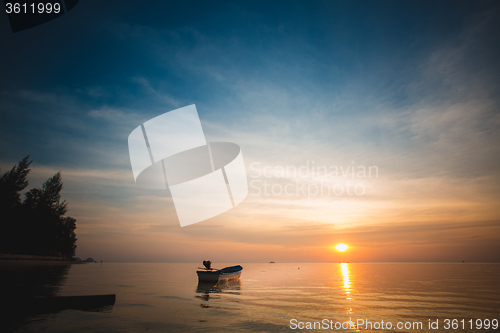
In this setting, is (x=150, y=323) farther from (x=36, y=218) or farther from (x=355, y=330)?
(x=36, y=218)

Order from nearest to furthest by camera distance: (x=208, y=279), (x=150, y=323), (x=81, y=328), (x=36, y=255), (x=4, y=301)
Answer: (x=81, y=328)
(x=4, y=301)
(x=150, y=323)
(x=208, y=279)
(x=36, y=255)

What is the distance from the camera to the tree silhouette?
66.8 metres

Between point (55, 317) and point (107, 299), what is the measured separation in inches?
170

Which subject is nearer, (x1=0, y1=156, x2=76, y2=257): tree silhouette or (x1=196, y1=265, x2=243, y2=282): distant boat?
(x1=196, y1=265, x2=243, y2=282): distant boat

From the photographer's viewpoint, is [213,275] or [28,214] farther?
[28,214]

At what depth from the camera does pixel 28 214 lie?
72.4 meters

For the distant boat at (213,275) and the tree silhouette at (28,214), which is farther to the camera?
the tree silhouette at (28,214)

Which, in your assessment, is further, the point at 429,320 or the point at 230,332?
the point at 429,320

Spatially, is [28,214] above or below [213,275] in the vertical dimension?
above

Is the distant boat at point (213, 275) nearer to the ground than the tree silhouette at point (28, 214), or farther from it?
nearer to the ground

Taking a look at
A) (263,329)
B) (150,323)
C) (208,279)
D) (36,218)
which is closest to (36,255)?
(36,218)

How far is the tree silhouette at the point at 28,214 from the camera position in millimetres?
66812

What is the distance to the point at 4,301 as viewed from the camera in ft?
49.8

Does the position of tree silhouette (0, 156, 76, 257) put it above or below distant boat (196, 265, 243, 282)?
above
